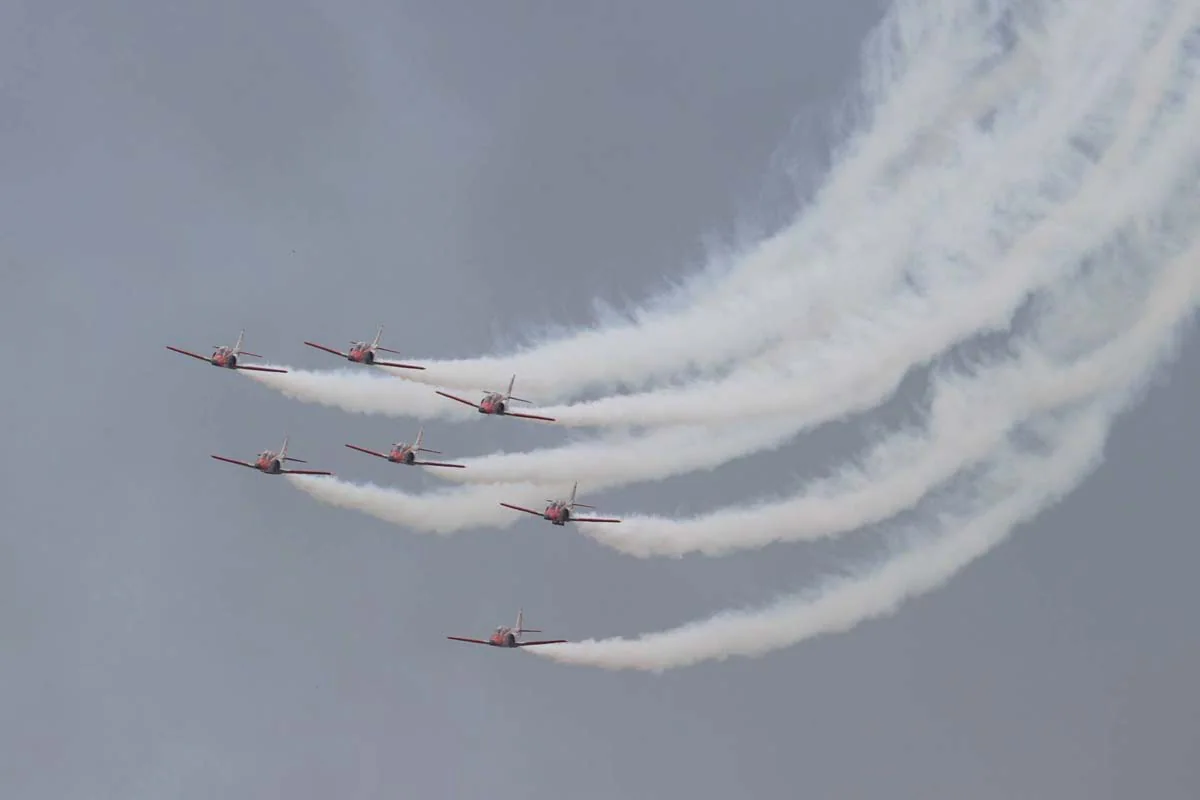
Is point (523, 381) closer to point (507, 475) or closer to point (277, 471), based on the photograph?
point (507, 475)

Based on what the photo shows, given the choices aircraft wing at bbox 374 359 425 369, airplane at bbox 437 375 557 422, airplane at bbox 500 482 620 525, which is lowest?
airplane at bbox 500 482 620 525

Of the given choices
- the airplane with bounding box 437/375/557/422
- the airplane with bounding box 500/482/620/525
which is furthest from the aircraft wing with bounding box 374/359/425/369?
the airplane with bounding box 500/482/620/525

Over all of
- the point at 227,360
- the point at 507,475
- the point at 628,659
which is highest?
the point at 227,360

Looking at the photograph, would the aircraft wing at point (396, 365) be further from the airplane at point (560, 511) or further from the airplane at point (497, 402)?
the airplane at point (560, 511)

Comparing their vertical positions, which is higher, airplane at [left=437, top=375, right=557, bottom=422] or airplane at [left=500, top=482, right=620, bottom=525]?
airplane at [left=437, top=375, right=557, bottom=422]

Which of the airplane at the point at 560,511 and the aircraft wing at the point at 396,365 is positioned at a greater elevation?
the aircraft wing at the point at 396,365

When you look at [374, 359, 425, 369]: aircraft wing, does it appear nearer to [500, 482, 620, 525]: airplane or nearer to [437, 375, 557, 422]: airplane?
[437, 375, 557, 422]: airplane

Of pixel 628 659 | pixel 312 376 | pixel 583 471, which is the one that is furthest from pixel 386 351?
pixel 628 659

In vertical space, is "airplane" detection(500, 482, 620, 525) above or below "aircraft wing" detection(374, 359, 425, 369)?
below

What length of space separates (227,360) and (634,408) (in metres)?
16.3

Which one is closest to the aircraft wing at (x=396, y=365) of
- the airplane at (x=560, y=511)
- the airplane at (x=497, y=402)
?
the airplane at (x=497, y=402)

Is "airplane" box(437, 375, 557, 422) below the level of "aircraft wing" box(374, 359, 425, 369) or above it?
below

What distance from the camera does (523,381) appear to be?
75875 mm

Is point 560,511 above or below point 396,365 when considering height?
→ below
